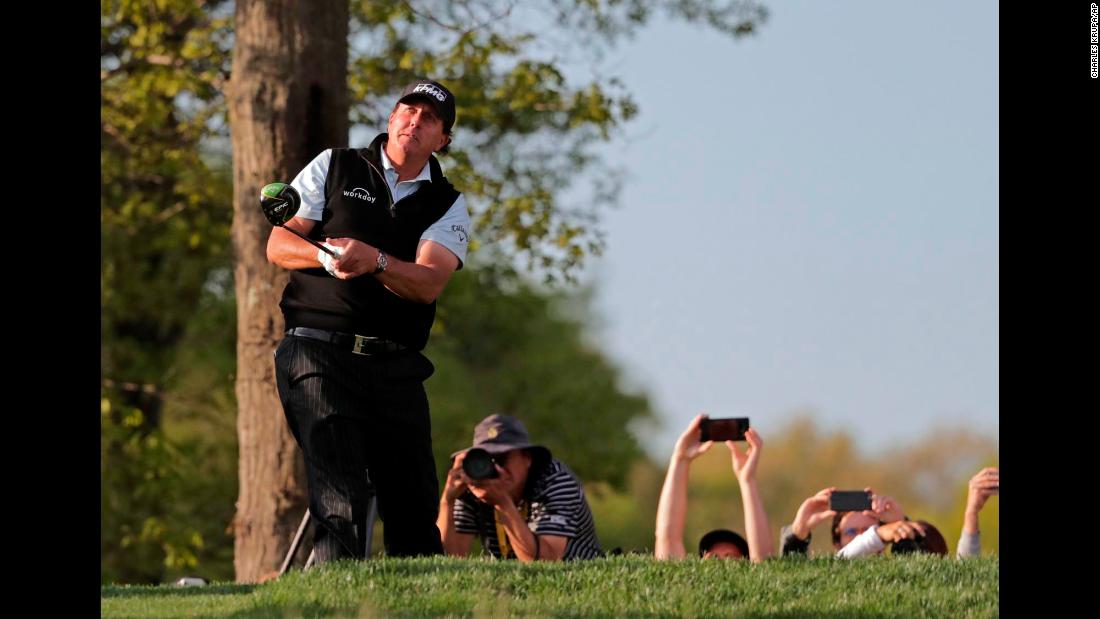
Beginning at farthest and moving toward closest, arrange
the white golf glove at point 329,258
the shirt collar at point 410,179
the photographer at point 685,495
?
the photographer at point 685,495, the shirt collar at point 410,179, the white golf glove at point 329,258

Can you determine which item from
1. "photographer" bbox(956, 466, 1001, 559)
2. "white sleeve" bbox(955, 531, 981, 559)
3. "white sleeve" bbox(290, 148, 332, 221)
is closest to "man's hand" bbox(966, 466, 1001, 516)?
"photographer" bbox(956, 466, 1001, 559)

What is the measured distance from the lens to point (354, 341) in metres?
7.04

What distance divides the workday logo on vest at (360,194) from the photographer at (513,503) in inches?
70.9

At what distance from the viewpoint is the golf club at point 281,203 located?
263 inches

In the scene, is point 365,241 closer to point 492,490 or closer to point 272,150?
point 492,490

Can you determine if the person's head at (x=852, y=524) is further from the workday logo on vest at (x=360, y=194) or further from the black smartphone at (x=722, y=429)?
the workday logo on vest at (x=360, y=194)

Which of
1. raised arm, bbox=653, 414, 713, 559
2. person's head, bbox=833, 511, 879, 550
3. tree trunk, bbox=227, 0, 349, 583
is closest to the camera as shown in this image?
raised arm, bbox=653, 414, 713, 559

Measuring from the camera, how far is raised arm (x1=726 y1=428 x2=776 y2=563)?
7707mm

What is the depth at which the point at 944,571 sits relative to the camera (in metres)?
6.67

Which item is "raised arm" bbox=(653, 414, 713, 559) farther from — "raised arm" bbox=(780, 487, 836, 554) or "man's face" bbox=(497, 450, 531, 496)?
"man's face" bbox=(497, 450, 531, 496)

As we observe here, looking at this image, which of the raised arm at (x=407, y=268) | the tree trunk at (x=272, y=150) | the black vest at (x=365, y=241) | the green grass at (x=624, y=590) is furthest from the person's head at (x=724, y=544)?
the tree trunk at (x=272, y=150)

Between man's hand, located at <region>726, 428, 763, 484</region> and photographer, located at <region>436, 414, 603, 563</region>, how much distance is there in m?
0.97
